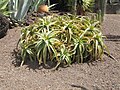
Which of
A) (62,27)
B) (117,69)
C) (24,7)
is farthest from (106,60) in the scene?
(24,7)

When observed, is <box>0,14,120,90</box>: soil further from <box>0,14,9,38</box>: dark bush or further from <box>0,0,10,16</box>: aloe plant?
<box>0,0,10,16</box>: aloe plant

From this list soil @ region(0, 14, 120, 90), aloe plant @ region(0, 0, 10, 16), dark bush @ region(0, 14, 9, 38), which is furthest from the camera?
aloe plant @ region(0, 0, 10, 16)

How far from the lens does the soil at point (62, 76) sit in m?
4.88

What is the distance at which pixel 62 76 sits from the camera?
5160 millimetres

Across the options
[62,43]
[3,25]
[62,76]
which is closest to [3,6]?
[3,25]

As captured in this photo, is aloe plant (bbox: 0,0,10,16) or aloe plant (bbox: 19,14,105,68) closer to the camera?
aloe plant (bbox: 19,14,105,68)

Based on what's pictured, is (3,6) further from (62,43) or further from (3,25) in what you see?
(62,43)

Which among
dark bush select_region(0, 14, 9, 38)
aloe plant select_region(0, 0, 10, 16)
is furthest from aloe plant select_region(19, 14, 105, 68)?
aloe plant select_region(0, 0, 10, 16)

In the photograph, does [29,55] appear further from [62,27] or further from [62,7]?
[62,7]

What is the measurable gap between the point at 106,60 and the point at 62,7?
413 cm

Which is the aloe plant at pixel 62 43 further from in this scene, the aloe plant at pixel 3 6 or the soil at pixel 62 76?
the aloe plant at pixel 3 6

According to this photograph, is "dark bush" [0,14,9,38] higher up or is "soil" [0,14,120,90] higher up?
"dark bush" [0,14,9,38]

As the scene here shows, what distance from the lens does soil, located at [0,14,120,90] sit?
4.88m

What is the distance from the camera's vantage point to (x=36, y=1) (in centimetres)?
788
